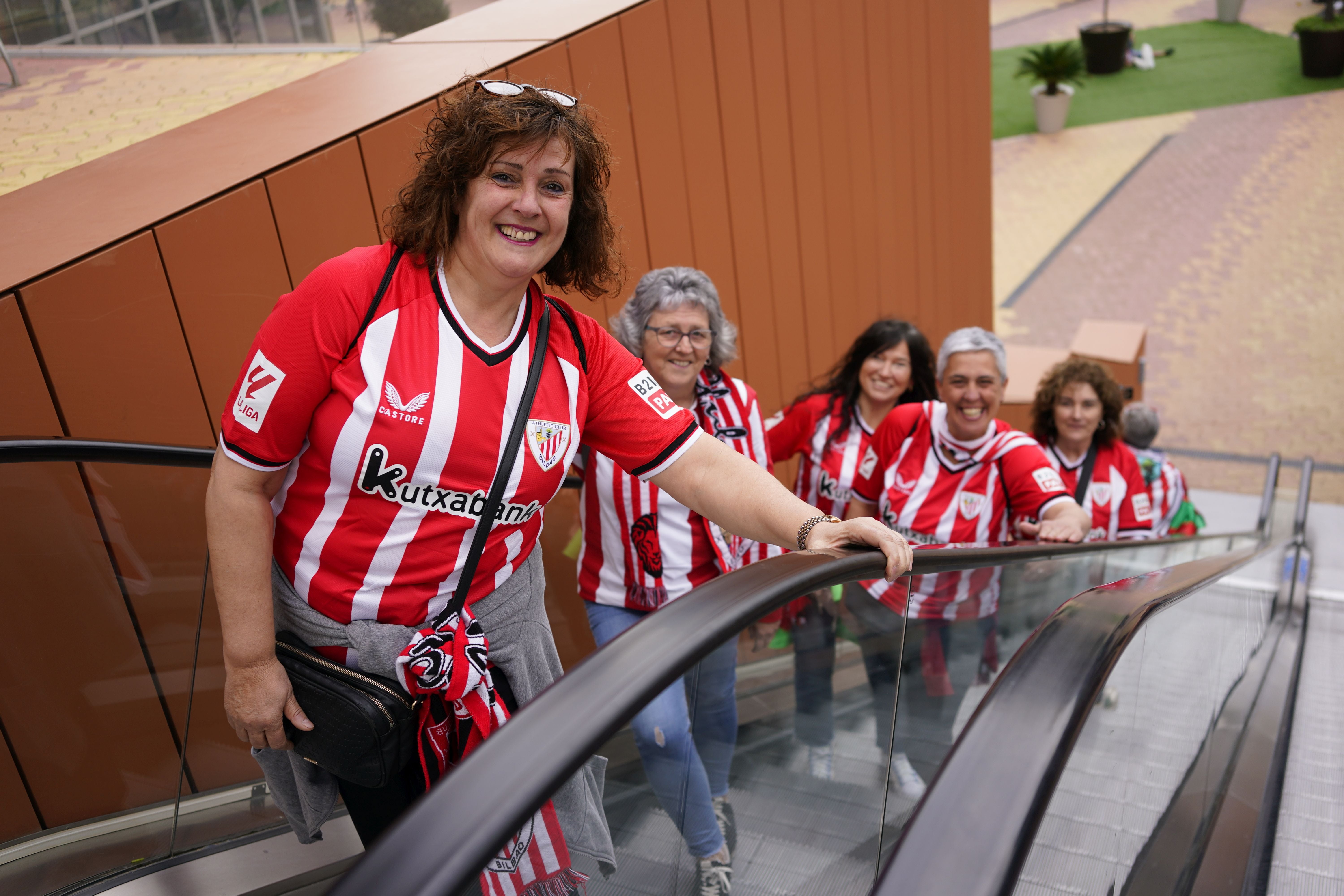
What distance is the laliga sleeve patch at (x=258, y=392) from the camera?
146cm

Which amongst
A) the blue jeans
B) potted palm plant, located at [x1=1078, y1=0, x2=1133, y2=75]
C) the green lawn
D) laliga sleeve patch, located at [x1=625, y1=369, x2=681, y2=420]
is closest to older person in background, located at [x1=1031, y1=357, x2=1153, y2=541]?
laliga sleeve patch, located at [x1=625, y1=369, x2=681, y2=420]

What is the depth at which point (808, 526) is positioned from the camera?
1.72 meters

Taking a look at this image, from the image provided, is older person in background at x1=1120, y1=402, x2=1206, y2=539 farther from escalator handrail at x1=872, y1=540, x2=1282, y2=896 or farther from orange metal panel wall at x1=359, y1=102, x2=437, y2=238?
escalator handrail at x1=872, y1=540, x2=1282, y2=896

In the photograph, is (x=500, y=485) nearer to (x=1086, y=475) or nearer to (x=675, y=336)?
(x=675, y=336)

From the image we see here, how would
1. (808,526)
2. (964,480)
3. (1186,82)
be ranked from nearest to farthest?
(808,526) < (964,480) < (1186,82)

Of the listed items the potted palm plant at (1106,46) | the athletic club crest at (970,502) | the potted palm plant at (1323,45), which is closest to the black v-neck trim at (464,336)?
the athletic club crest at (970,502)

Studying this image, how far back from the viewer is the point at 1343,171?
61.4ft

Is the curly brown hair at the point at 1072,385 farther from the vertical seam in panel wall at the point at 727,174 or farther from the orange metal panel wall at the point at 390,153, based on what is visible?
the orange metal panel wall at the point at 390,153

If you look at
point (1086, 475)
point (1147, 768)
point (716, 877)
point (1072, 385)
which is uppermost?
point (716, 877)

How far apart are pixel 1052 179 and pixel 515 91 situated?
21.2m

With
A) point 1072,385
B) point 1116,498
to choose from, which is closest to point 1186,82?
point 1072,385

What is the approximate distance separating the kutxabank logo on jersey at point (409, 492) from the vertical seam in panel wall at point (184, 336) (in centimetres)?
151

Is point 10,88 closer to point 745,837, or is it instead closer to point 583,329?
point 583,329

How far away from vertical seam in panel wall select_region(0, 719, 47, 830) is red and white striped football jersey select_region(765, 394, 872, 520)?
2527 millimetres
